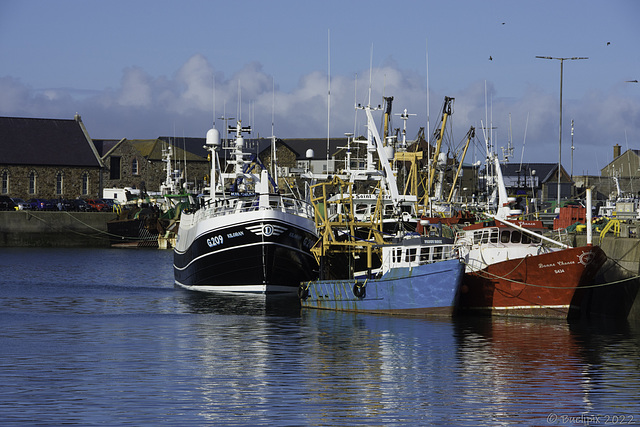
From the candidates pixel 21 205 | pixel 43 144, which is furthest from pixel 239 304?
pixel 43 144

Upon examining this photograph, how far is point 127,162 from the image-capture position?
132m

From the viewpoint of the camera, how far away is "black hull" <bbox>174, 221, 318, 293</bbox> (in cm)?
4072

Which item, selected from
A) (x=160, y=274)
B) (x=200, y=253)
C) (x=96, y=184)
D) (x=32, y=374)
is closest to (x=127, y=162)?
(x=96, y=184)

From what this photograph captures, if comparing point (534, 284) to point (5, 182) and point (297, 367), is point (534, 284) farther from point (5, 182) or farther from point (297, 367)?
point (5, 182)

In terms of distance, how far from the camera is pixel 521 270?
3341 centimetres

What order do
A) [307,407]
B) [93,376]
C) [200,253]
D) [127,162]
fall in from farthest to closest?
[127,162], [200,253], [93,376], [307,407]

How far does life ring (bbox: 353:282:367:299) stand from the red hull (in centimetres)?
368

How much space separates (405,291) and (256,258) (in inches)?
356

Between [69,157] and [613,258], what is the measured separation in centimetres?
9388

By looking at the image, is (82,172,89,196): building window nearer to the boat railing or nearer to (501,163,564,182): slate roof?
(501,163,564,182): slate roof

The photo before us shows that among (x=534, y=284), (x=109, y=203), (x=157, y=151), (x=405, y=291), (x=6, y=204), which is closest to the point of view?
Result: (x=534, y=284)

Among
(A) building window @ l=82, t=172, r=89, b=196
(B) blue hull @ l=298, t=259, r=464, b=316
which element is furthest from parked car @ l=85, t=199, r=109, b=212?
(B) blue hull @ l=298, t=259, r=464, b=316

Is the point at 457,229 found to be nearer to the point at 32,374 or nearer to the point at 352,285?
the point at 352,285

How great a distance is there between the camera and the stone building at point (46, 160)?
115 meters
